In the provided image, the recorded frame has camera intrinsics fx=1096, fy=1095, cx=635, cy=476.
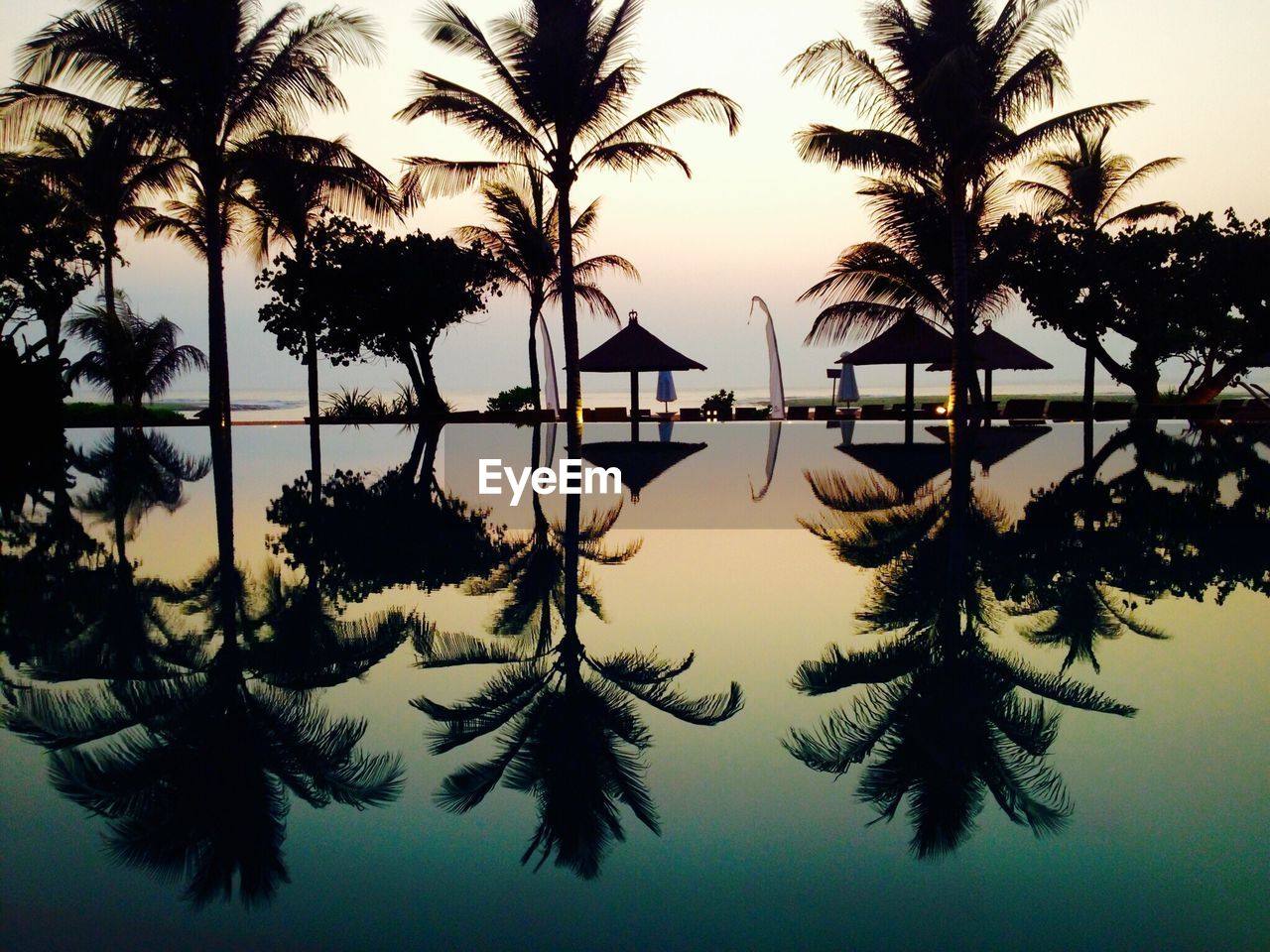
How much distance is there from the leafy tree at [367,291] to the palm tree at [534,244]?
342 centimetres

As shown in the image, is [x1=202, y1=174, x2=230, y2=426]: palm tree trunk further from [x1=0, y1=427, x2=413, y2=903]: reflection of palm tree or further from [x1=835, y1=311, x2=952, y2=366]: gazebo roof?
[x1=0, y1=427, x2=413, y2=903]: reflection of palm tree

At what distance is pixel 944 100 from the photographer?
1778cm

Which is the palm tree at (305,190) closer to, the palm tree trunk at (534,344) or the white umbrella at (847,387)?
the palm tree trunk at (534,344)

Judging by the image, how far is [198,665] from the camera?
4.17 meters

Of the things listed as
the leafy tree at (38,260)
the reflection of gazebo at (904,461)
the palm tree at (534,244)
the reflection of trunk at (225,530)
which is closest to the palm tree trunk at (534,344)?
the palm tree at (534,244)

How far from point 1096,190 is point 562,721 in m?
25.9

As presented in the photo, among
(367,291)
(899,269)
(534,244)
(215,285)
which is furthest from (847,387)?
(215,285)

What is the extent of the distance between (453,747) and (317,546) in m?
4.43

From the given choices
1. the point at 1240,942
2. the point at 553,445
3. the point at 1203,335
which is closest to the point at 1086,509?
the point at 1240,942

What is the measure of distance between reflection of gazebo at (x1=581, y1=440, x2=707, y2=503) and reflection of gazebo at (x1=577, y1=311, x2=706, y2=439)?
528 centimetres

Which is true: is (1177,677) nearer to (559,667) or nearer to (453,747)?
(559,667)

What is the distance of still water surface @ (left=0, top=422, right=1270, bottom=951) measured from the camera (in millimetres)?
2254

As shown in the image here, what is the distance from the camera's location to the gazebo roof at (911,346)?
23.9 metres

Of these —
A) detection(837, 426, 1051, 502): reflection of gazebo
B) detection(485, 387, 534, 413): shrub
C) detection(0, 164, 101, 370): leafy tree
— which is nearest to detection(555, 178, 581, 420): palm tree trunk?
detection(837, 426, 1051, 502): reflection of gazebo
